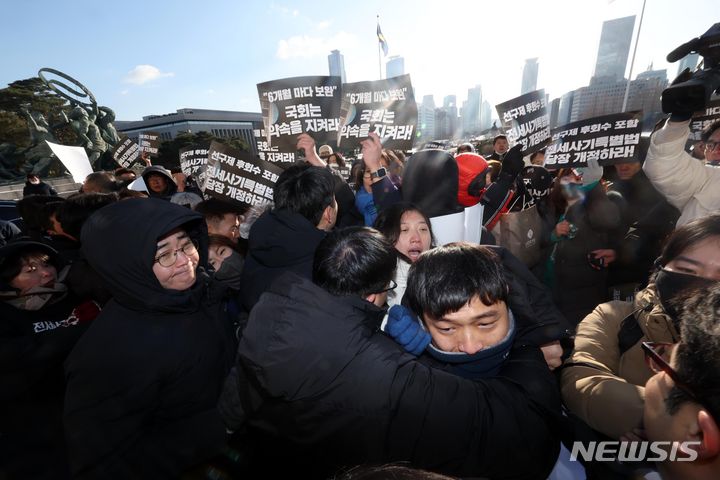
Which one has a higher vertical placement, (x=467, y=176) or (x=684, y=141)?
(x=684, y=141)

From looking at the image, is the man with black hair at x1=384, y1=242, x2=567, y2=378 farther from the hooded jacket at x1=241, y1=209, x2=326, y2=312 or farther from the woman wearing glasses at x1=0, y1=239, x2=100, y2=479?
the woman wearing glasses at x1=0, y1=239, x2=100, y2=479

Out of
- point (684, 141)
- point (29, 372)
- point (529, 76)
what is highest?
point (529, 76)

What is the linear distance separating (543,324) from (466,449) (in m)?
0.66

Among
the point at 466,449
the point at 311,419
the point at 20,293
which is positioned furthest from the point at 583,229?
the point at 20,293

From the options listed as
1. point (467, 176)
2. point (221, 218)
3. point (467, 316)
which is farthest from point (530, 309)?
point (221, 218)

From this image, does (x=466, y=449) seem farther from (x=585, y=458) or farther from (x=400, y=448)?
(x=585, y=458)

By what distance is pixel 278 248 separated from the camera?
209cm

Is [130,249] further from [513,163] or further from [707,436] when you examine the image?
[513,163]

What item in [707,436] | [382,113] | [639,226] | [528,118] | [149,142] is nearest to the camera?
[707,436]

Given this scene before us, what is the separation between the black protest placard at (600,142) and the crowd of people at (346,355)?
4.76 feet

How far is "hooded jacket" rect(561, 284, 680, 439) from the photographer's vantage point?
1.12 metres

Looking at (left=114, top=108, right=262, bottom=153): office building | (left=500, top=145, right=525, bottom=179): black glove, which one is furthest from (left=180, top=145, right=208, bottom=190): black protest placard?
(left=114, top=108, right=262, bottom=153): office building

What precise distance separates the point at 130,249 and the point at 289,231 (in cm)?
94

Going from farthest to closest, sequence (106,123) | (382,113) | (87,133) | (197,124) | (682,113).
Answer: (197,124) < (106,123) < (87,133) < (382,113) < (682,113)
